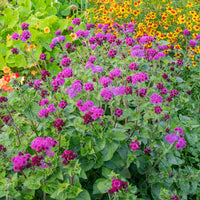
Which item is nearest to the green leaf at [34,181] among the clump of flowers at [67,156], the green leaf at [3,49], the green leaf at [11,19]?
the clump of flowers at [67,156]

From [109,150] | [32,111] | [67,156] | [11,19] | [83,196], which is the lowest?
[83,196]

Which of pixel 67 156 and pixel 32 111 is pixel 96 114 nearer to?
pixel 67 156

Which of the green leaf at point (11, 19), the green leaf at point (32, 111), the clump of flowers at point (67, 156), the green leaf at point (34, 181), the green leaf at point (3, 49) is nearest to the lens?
the clump of flowers at point (67, 156)

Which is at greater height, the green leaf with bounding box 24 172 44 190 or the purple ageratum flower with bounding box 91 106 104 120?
the purple ageratum flower with bounding box 91 106 104 120

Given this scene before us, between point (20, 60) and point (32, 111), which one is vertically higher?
point (32, 111)

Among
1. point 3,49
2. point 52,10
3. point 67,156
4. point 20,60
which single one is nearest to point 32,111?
point 67,156

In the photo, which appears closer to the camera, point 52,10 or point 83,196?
point 83,196

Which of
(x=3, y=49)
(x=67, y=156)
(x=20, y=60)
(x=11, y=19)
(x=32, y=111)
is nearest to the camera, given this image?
(x=67, y=156)

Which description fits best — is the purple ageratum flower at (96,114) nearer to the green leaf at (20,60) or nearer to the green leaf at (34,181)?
the green leaf at (34,181)

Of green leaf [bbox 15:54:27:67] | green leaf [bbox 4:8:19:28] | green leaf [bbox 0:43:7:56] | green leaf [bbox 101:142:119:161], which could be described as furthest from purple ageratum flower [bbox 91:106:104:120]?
green leaf [bbox 4:8:19:28]

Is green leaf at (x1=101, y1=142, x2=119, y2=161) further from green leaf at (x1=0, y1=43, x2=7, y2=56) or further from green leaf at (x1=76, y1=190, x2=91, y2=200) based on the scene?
green leaf at (x1=0, y1=43, x2=7, y2=56)

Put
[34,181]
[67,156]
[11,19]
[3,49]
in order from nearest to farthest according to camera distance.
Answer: [67,156] < [34,181] < [3,49] < [11,19]

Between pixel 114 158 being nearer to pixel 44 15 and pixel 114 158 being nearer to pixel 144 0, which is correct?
pixel 44 15

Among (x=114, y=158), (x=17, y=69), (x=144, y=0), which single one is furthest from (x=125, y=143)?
(x=144, y=0)
